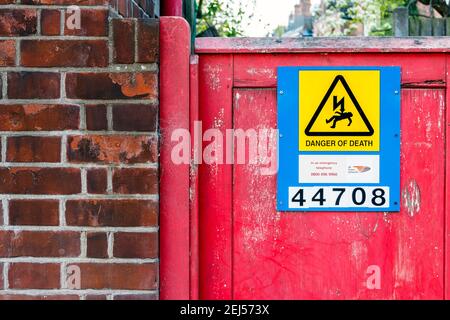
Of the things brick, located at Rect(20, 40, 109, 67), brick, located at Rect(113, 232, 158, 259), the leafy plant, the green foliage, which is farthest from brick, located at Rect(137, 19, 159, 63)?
the leafy plant

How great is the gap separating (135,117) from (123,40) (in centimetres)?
26

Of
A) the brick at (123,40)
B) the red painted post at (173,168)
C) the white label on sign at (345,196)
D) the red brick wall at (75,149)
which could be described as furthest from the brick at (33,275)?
the white label on sign at (345,196)

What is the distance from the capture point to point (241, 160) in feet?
7.69

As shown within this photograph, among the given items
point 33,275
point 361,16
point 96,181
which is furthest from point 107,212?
point 361,16

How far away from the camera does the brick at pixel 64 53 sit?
2.17 m

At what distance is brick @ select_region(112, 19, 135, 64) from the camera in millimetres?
2174

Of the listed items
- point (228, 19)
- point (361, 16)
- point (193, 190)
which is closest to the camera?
point (193, 190)

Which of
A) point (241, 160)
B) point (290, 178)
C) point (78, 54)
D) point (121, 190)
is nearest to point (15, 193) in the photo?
point (121, 190)

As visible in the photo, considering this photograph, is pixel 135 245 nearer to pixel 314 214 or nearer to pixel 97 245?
pixel 97 245

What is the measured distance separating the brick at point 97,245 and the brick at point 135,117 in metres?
0.37

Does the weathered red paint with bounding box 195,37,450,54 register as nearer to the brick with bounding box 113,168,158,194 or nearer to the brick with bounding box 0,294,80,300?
the brick with bounding box 113,168,158,194

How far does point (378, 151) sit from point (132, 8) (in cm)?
107

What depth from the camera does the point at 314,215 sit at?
2.34 m
